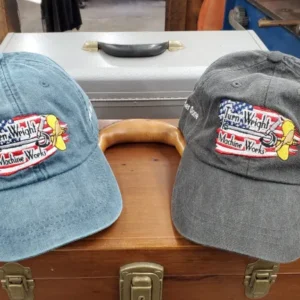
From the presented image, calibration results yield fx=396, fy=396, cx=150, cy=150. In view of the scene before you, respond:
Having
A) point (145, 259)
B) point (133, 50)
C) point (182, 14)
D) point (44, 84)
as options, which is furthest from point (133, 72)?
point (182, 14)

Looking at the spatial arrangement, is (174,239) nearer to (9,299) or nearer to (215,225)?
(215,225)

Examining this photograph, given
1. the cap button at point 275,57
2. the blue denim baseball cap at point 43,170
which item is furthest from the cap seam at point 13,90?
the cap button at point 275,57

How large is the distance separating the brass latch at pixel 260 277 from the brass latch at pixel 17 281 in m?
0.30

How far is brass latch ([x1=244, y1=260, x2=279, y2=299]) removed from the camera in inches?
21.0

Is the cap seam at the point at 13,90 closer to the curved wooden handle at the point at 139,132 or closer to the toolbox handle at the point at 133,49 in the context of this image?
the curved wooden handle at the point at 139,132

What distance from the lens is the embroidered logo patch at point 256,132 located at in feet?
1.60

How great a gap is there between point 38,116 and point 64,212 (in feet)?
0.40

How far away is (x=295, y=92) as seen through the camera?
486 mm

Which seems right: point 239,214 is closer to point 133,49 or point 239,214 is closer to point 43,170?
point 43,170

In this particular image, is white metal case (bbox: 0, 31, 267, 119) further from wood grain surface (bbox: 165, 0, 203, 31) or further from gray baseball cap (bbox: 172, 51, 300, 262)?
wood grain surface (bbox: 165, 0, 203, 31)

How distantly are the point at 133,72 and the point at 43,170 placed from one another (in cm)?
30

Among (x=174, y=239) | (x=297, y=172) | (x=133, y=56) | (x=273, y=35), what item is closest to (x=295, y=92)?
(x=297, y=172)

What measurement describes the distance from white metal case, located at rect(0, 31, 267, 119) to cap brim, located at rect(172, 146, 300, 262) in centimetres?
26

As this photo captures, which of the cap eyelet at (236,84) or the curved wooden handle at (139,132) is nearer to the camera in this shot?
the cap eyelet at (236,84)
